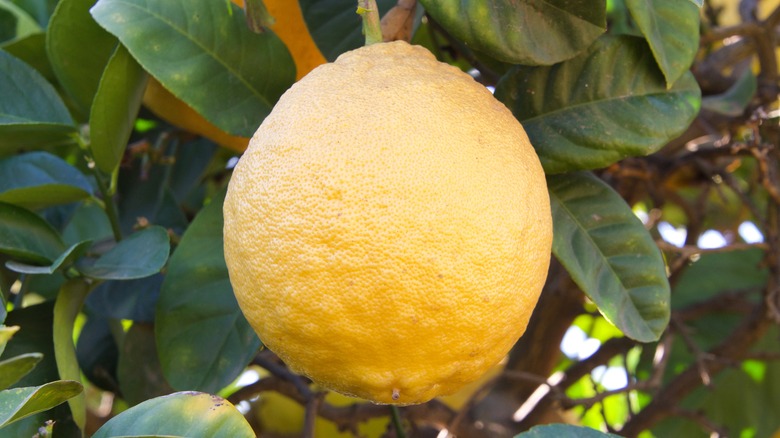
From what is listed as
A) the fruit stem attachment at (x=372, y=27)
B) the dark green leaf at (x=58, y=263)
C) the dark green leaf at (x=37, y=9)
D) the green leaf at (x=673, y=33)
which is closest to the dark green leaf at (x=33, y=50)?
the dark green leaf at (x=37, y=9)

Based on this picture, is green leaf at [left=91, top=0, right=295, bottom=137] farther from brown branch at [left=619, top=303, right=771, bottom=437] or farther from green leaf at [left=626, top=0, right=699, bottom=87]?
brown branch at [left=619, top=303, right=771, bottom=437]

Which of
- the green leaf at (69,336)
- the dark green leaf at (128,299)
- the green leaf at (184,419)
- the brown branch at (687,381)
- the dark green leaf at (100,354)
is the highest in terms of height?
the green leaf at (184,419)

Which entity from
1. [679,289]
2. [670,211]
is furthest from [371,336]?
[670,211]

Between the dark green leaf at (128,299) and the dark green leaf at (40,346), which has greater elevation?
the dark green leaf at (40,346)

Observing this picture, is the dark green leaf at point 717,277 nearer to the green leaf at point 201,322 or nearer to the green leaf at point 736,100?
the green leaf at point 736,100

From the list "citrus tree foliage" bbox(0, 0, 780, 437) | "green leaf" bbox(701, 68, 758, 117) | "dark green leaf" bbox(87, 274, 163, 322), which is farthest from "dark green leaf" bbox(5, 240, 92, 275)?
"green leaf" bbox(701, 68, 758, 117)

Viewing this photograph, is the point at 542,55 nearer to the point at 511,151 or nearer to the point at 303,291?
the point at 511,151
